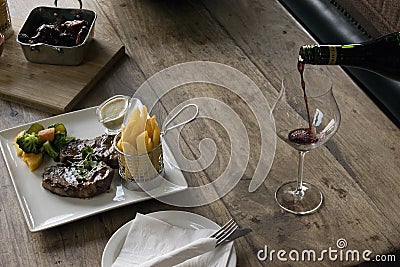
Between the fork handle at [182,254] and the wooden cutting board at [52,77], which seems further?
the wooden cutting board at [52,77]

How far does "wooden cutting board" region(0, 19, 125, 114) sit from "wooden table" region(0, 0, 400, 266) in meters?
0.02

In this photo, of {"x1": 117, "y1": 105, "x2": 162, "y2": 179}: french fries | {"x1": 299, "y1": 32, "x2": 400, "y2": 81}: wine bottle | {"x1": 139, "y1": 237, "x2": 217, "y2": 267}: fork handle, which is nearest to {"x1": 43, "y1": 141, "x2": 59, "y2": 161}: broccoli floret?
{"x1": 117, "y1": 105, "x2": 162, "y2": 179}: french fries

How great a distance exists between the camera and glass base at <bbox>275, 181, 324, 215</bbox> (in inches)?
49.3

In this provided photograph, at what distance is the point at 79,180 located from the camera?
50.2 inches

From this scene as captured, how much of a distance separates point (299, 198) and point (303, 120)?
6.3 inches

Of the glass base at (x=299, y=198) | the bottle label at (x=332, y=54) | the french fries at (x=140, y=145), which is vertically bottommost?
the glass base at (x=299, y=198)

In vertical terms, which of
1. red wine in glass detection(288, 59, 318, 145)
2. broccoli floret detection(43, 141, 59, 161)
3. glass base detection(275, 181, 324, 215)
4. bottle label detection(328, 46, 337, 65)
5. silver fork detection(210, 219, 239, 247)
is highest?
bottle label detection(328, 46, 337, 65)

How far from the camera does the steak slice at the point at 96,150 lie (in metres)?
1.33

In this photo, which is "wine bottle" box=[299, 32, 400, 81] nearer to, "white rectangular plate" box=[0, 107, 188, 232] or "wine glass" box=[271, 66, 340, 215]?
"wine glass" box=[271, 66, 340, 215]

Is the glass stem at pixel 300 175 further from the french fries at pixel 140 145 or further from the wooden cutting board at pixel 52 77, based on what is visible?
the wooden cutting board at pixel 52 77


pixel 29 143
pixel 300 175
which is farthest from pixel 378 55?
pixel 29 143

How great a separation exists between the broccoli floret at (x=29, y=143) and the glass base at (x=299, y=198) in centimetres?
49

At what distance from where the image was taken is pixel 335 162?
4.41ft

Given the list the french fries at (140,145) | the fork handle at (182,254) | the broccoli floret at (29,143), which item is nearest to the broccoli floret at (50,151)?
the broccoli floret at (29,143)
